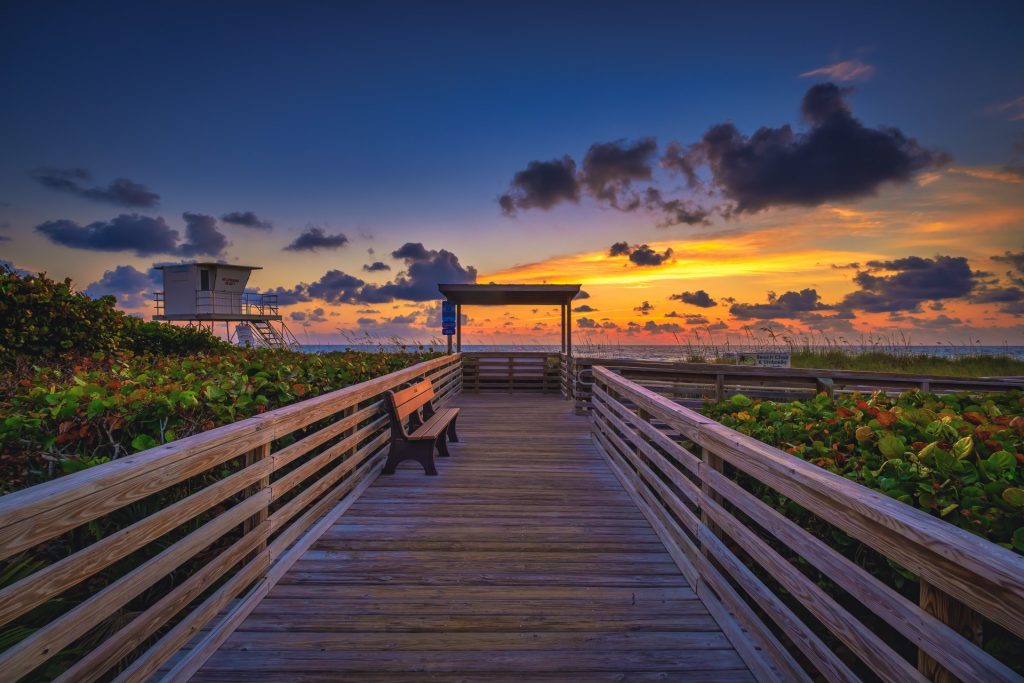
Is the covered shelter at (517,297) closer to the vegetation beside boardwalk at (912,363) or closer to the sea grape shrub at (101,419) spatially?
the vegetation beside boardwalk at (912,363)

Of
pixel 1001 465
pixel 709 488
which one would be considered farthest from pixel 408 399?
pixel 1001 465

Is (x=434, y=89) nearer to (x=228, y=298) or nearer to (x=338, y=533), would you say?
(x=338, y=533)

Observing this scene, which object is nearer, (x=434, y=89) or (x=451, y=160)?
(x=434, y=89)

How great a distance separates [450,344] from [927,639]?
1343 cm

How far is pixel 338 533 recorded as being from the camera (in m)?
3.61

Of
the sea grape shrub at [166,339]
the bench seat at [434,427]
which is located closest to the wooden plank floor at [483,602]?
the bench seat at [434,427]

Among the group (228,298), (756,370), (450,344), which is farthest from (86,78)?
(228,298)

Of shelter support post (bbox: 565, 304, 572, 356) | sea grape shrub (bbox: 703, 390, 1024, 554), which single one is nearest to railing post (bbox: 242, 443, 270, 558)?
sea grape shrub (bbox: 703, 390, 1024, 554)

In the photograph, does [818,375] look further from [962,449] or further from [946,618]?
[946,618]

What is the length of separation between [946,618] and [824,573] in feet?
1.51

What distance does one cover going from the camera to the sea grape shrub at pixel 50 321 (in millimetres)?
6594

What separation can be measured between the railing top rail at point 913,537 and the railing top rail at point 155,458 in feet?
7.48

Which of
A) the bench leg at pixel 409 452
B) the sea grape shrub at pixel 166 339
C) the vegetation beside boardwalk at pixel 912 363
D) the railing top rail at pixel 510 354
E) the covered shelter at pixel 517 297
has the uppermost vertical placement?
the covered shelter at pixel 517 297

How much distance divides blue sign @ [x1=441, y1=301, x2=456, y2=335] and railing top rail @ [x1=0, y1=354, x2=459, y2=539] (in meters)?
10.2
